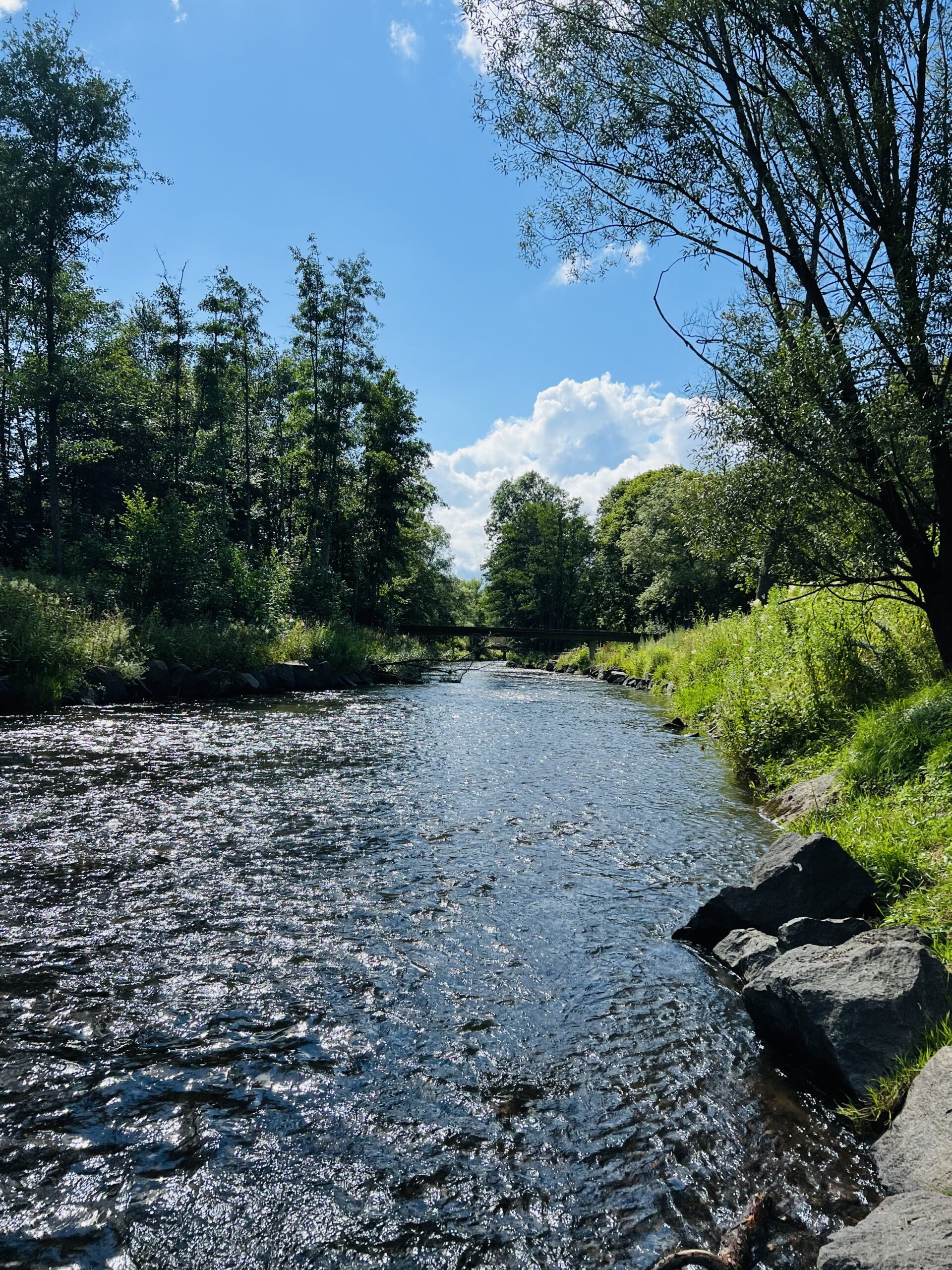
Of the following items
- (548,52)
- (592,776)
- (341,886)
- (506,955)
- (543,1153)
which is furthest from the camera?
(592,776)

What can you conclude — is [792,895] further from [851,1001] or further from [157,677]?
[157,677]

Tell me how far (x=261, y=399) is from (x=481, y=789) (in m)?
41.7

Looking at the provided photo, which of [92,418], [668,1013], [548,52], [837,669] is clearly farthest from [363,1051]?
[92,418]

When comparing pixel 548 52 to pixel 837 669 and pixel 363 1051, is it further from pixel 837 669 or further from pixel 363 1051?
pixel 363 1051

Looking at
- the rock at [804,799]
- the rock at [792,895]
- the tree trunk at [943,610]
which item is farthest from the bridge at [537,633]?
the rock at [792,895]

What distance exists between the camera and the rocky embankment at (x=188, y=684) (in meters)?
18.0

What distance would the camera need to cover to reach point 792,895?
19.9 ft

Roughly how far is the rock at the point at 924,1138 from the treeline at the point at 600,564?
43.2 metres

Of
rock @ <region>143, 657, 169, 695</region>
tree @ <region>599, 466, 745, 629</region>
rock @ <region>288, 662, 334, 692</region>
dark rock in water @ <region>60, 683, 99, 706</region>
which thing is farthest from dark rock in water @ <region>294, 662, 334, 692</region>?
tree @ <region>599, 466, 745, 629</region>

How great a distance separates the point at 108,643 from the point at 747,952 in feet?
62.4

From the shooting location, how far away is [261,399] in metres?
46.4

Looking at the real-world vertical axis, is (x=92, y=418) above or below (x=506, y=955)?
above

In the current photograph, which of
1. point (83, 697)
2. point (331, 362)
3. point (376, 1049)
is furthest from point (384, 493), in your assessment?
point (376, 1049)

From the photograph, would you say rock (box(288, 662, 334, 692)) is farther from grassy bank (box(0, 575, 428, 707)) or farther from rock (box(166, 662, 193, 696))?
rock (box(166, 662, 193, 696))
